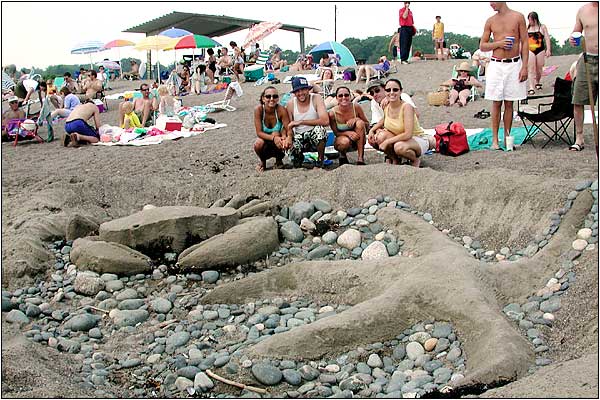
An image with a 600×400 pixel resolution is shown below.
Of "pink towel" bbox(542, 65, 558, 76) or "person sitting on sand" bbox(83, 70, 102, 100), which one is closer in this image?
"pink towel" bbox(542, 65, 558, 76)

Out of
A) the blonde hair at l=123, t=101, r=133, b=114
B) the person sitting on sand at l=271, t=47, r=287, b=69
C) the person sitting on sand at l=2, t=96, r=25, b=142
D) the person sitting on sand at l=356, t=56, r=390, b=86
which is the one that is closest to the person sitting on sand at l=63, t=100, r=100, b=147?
the blonde hair at l=123, t=101, r=133, b=114

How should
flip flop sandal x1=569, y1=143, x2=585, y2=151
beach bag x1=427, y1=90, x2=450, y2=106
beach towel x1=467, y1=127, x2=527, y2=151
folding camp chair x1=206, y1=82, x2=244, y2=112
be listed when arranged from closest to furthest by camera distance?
flip flop sandal x1=569, y1=143, x2=585, y2=151 < beach towel x1=467, y1=127, x2=527, y2=151 < beach bag x1=427, y1=90, x2=450, y2=106 < folding camp chair x1=206, y1=82, x2=244, y2=112

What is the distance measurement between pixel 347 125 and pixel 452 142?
1417 millimetres

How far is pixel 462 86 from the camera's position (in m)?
12.0

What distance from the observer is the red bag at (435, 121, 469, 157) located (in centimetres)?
765

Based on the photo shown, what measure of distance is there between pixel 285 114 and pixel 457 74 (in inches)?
276

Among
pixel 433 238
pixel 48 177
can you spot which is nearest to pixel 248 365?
pixel 433 238

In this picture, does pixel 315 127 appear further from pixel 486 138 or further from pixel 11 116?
pixel 11 116

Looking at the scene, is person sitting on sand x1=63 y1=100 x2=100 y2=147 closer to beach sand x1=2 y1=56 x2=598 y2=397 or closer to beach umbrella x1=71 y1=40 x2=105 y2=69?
beach sand x1=2 y1=56 x2=598 y2=397

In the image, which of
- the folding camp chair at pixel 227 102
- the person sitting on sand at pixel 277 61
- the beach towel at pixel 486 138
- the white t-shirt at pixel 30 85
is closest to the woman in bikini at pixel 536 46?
the beach towel at pixel 486 138

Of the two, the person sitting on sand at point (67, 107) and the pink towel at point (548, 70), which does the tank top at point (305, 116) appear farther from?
the pink towel at point (548, 70)

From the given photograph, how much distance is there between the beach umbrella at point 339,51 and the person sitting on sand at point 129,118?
7883 mm

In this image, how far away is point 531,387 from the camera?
2.88m

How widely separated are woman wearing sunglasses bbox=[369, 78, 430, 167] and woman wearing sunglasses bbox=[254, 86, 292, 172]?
966 mm
